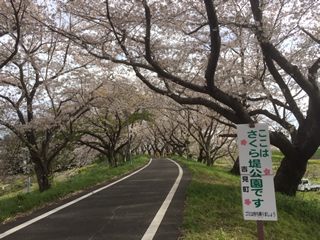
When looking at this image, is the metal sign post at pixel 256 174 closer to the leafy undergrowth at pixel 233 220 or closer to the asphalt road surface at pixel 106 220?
the leafy undergrowth at pixel 233 220

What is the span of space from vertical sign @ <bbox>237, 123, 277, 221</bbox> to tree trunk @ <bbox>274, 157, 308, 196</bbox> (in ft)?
15.6

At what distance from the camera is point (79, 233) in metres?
4.22

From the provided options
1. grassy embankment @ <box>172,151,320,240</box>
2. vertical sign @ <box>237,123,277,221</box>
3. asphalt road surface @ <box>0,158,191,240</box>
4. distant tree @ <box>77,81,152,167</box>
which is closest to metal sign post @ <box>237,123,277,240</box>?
vertical sign @ <box>237,123,277,221</box>

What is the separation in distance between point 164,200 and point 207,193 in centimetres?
132

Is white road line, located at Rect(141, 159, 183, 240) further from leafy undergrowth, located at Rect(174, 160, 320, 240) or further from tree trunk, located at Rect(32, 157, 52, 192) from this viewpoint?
tree trunk, located at Rect(32, 157, 52, 192)

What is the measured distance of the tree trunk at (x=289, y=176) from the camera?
24.2ft

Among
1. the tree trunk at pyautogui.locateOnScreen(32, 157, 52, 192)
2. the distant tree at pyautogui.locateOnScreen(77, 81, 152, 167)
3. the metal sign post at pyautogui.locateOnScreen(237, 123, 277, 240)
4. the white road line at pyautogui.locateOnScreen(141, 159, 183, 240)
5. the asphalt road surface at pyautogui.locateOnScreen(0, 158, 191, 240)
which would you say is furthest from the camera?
the distant tree at pyautogui.locateOnScreen(77, 81, 152, 167)

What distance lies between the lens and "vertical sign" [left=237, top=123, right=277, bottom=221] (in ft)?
10.6

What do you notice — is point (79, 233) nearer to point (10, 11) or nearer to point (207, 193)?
point (207, 193)

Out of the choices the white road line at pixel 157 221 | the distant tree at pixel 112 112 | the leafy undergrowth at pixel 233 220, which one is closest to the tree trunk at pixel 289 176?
the leafy undergrowth at pixel 233 220

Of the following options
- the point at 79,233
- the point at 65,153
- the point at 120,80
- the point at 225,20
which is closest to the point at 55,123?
the point at 120,80

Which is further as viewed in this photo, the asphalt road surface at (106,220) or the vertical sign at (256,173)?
the asphalt road surface at (106,220)

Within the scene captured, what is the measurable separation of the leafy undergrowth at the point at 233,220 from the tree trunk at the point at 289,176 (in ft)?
3.76

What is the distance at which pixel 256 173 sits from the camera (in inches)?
131
